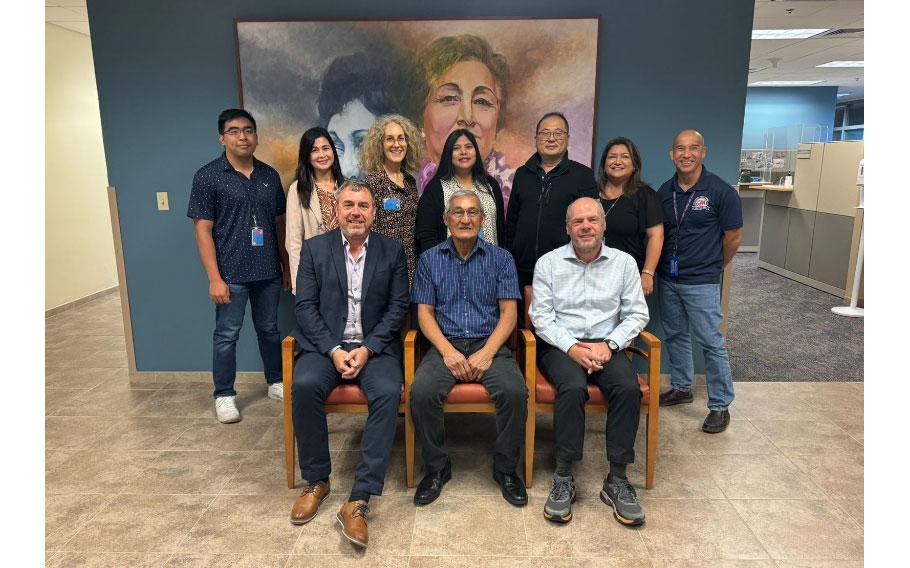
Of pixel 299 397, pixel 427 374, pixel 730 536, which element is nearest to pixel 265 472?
pixel 299 397

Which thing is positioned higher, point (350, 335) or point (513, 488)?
point (350, 335)

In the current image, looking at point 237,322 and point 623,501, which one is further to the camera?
point 237,322

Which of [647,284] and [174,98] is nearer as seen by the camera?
[647,284]

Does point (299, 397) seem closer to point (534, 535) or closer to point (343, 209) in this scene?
point (343, 209)

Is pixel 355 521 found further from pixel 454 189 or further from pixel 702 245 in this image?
pixel 702 245

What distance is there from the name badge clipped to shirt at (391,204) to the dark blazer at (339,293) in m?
0.34

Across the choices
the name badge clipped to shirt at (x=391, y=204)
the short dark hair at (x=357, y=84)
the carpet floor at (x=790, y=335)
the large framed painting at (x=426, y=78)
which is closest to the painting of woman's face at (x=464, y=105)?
the large framed painting at (x=426, y=78)

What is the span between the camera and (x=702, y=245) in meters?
3.13

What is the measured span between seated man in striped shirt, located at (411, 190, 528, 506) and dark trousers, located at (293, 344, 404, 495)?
13cm

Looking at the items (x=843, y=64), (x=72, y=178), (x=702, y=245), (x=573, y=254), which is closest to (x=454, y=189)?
(x=573, y=254)

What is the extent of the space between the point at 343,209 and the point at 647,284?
5.70ft

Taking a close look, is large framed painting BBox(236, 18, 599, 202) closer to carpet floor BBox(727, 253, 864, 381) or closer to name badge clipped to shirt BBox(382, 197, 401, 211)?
name badge clipped to shirt BBox(382, 197, 401, 211)

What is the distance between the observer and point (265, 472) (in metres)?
2.76

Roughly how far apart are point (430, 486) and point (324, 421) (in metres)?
0.56
